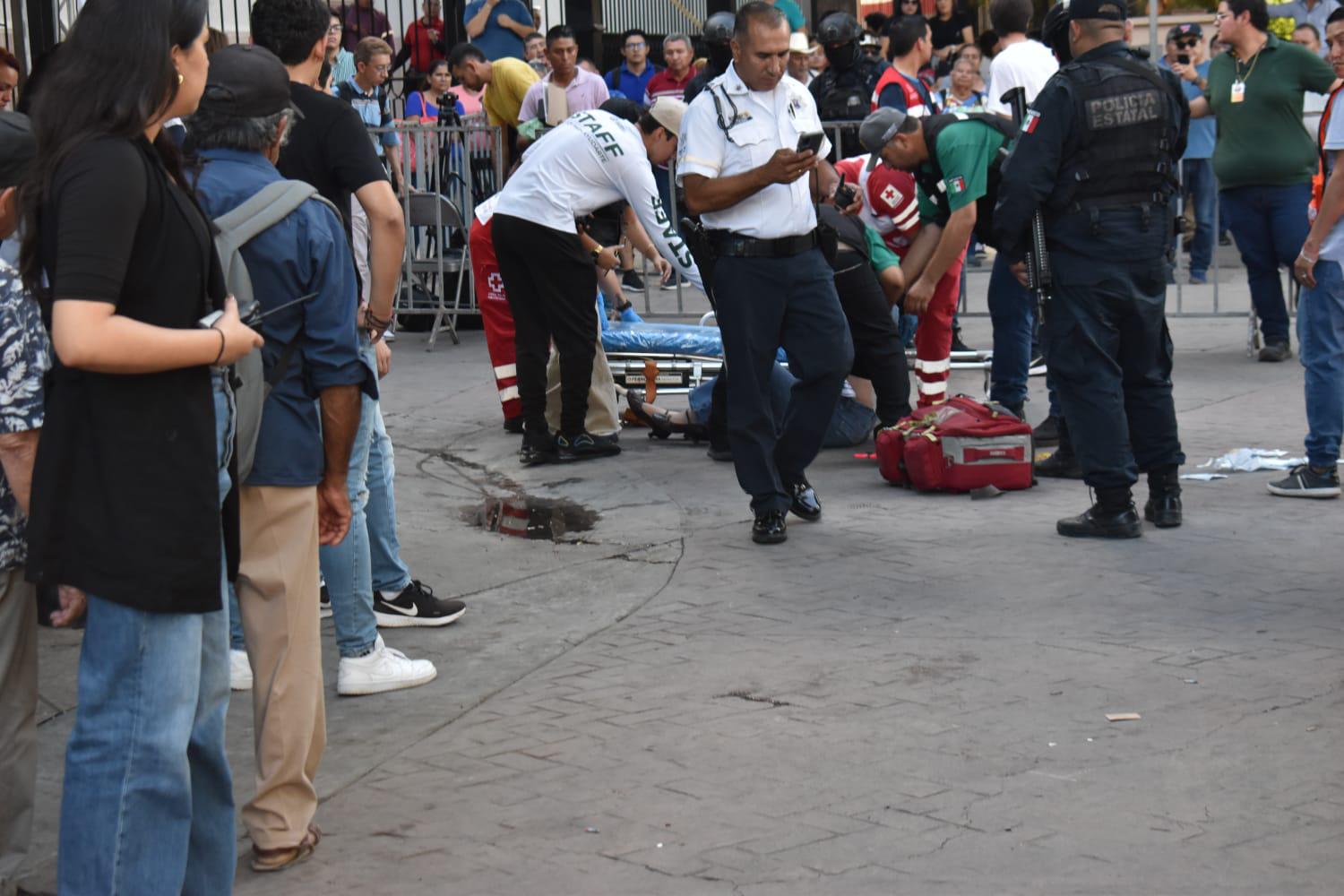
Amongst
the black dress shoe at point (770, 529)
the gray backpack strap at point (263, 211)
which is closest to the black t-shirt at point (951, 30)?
the black dress shoe at point (770, 529)

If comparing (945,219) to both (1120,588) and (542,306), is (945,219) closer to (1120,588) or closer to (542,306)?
(542,306)

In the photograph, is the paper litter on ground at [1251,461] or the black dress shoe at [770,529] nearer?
the black dress shoe at [770,529]

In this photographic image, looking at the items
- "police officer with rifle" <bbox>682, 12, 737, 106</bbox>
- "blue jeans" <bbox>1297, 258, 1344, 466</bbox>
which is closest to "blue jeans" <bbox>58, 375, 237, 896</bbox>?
"blue jeans" <bbox>1297, 258, 1344, 466</bbox>

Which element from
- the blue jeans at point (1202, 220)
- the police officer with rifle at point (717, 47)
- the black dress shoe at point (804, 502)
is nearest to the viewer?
the black dress shoe at point (804, 502)

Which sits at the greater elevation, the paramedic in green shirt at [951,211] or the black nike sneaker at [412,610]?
the paramedic in green shirt at [951,211]

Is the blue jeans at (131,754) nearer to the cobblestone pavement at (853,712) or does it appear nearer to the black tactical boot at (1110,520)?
the cobblestone pavement at (853,712)

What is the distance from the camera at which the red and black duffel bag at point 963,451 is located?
7719 millimetres

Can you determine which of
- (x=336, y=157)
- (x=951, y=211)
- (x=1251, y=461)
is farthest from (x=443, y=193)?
(x=336, y=157)

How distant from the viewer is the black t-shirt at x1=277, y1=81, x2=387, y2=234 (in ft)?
17.9

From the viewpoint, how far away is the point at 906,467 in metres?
7.88

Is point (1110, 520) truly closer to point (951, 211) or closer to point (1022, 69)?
point (951, 211)

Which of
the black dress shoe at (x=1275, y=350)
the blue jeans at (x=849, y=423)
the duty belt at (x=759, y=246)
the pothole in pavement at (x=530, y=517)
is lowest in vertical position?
the pothole in pavement at (x=530, y=517)

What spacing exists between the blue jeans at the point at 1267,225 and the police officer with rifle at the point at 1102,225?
116 inches

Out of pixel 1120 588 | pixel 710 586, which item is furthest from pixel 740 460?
pixel 1120 588
